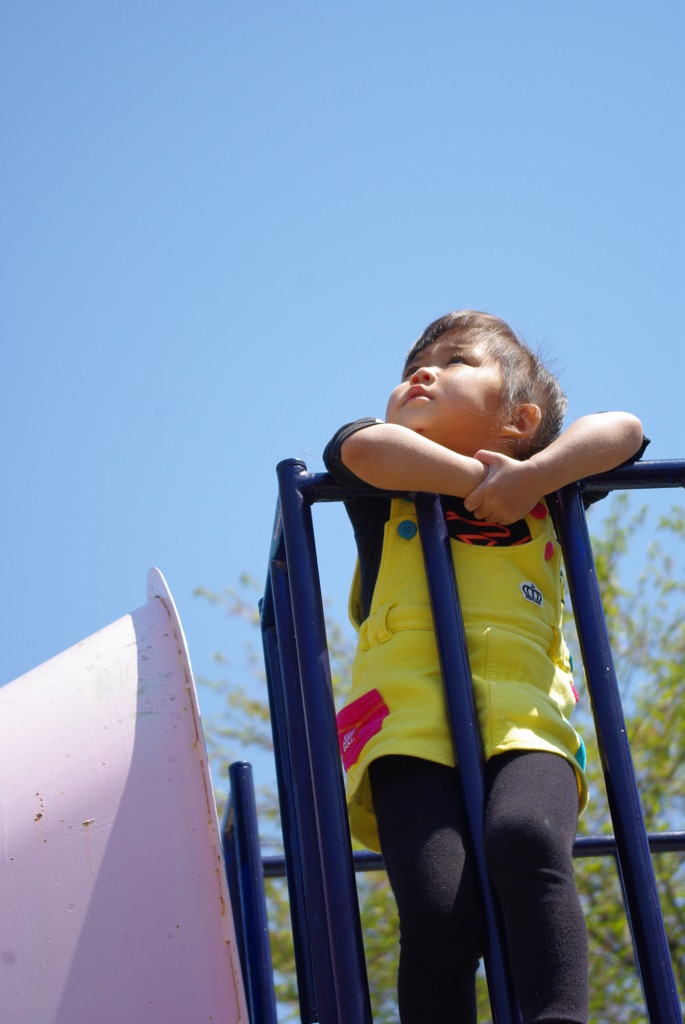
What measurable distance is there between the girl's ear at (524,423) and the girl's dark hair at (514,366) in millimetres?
11

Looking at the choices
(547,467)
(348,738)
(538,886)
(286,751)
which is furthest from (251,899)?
(547,467)

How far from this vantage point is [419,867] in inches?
63.3

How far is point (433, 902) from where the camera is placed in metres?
1.57

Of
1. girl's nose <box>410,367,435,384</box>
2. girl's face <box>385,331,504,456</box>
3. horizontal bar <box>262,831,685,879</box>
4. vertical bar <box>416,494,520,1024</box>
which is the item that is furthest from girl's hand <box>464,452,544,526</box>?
horizontal bar <box>262,831,685,879</box>

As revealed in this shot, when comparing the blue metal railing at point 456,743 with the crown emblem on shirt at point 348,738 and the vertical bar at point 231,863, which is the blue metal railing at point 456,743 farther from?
the vertical bar at point 231,863

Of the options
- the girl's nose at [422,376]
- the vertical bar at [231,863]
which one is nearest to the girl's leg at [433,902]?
the girl's nose at [422,376]

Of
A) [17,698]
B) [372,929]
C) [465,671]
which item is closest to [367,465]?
[465,671]

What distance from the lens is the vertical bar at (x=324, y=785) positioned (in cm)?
149

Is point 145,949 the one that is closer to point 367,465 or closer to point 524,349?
point 367,465

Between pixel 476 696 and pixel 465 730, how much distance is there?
0.11 m

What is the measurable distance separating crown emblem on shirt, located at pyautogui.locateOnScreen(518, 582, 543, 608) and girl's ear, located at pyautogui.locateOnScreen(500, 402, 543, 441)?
1.18ft

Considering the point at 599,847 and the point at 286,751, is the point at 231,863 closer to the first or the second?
the point at 286,751

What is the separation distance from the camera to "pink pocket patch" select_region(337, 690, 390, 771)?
1771 mm

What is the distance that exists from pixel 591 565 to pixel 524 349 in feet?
2.27
